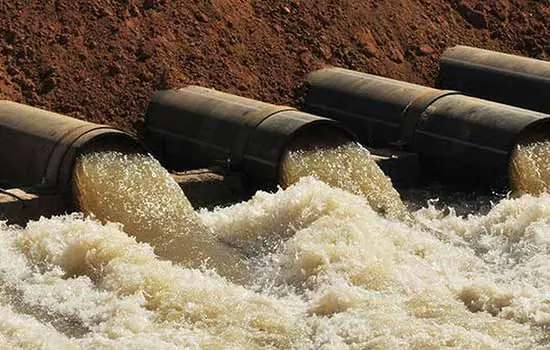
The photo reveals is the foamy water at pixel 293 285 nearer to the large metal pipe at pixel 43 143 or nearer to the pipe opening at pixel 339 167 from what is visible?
the pipe opening at pixel 339 167

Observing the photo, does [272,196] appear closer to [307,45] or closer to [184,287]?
[184,287]

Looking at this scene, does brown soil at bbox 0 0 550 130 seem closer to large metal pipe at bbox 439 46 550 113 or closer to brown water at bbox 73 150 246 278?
large metal pipe at bbox 439 46 550 113

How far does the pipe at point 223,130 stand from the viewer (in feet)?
50.6

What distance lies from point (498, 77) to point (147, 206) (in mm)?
7361

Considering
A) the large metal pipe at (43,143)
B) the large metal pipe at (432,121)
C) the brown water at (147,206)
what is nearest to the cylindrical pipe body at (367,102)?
the large metal pipe at (432,121)

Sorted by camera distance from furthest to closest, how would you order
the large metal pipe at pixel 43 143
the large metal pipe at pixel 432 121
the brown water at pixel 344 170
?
the large metal pipe at pixel 432 121 → the brown water at pixel 344 170 → the large metal pipe at pixel 43 143

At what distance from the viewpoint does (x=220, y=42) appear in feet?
60.9

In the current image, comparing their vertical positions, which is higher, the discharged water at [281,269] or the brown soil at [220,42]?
the brown soil at [220,42]

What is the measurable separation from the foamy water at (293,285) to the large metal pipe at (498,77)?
4.27 meters

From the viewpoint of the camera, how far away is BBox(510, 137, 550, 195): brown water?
53.6 feet

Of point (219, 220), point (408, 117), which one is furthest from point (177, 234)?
point (408, 117)

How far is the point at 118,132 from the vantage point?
47.0ft

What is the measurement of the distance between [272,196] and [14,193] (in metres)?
3.00

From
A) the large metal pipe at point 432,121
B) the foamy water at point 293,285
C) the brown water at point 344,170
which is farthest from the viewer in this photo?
the large metal pipe at point 432,121
